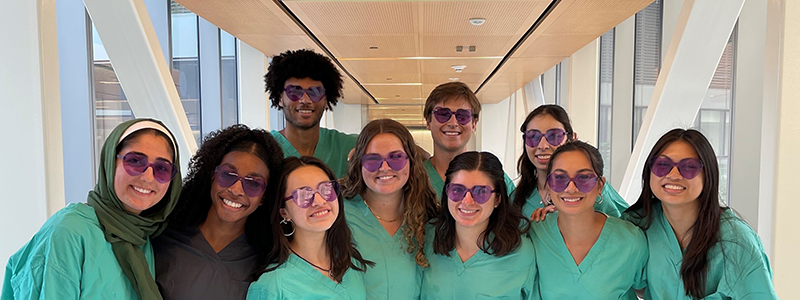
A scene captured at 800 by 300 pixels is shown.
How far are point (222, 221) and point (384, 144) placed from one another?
81cm

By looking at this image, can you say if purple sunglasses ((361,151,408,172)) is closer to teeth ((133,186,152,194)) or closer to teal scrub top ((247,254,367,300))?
teal scrub top ((247,254,367,300))

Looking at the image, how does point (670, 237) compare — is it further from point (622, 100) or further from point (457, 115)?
point (622, 100)

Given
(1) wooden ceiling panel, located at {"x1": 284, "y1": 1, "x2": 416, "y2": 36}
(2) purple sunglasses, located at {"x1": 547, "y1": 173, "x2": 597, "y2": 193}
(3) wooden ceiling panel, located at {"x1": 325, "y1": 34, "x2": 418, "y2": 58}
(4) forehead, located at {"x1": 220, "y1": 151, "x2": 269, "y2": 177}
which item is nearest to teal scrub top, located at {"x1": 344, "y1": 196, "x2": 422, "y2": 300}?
(4) forehead, located at {"x1": 220, "y1": 151, "x2": 269, "y2": 177}

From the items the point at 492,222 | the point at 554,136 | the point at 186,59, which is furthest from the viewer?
the point at 186,59

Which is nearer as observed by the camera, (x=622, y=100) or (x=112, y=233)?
(x=112, y=233)

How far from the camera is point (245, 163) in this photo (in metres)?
2.32

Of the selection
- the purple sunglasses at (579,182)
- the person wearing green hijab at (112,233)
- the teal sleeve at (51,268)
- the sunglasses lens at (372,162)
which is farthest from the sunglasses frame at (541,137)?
the teal sleeve at (51,268)

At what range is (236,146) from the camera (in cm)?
238

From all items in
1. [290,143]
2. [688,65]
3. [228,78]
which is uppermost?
[228,78]

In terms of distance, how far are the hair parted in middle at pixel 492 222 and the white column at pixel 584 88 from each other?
4663 mm

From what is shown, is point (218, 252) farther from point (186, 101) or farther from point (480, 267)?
point (186, 101)

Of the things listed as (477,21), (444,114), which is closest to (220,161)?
(444,114)

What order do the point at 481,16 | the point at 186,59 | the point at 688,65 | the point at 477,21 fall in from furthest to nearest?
the point at 186,59
the point at 688,65
the point at 477,21
the point at 481,16

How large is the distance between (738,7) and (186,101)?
240 inches
